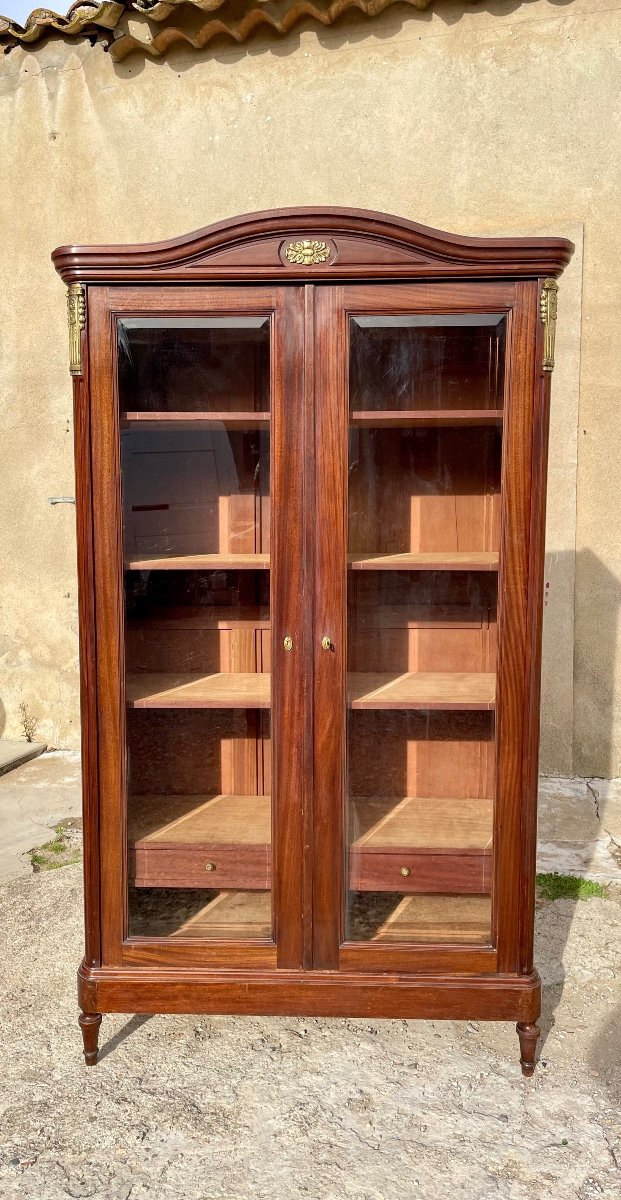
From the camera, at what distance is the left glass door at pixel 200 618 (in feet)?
6.34

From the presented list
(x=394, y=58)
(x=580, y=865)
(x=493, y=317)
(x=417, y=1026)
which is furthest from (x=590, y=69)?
(x=417, y=1026)

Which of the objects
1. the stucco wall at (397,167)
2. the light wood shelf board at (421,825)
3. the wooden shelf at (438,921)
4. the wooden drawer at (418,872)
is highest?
the stucco wall at (397,167)

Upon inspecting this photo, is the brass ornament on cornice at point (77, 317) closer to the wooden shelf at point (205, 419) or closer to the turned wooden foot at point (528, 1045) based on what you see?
the wooden shelf at point (205, 419)

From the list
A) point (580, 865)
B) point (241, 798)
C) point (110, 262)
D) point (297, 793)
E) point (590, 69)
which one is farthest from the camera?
point (590, 69)

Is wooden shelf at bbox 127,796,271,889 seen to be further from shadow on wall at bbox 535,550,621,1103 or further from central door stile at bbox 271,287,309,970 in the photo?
shadow on wall at bbox 535,550,621,1103

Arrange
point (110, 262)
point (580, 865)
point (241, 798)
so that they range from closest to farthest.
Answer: point (110, 262) < point (241, 798) < point (580, 865)

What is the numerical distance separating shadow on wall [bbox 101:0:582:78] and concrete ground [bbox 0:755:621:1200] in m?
3.98

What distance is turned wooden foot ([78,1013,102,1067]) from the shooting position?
6.57ft

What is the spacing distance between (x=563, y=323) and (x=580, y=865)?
238cm

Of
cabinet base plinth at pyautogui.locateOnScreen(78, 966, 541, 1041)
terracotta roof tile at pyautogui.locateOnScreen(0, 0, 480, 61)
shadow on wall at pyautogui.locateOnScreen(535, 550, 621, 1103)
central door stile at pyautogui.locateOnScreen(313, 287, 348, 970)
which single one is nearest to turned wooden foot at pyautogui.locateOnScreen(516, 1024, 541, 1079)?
cabinet base plinth at pyautogui.locateOnScreen(78, 966, 541, 1041)

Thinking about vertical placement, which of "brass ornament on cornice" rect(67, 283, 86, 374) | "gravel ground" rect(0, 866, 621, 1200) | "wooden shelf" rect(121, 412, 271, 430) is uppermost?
"brass ornament on cornice" rect(67, 283, 86, 374)

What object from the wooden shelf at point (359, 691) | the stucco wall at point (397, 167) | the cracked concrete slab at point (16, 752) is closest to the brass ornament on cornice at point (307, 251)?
the wooden shelf at point (359, 691)

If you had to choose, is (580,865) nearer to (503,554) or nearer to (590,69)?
(503,554)

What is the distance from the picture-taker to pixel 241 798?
2.21 metres
